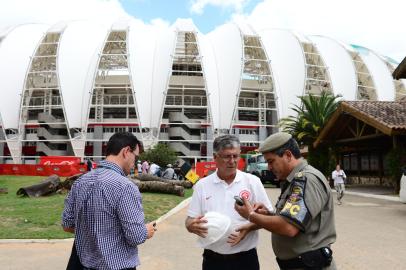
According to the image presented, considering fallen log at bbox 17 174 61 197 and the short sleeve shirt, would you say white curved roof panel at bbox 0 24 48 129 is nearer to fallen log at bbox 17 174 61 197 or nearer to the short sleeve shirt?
fallen log at bbox 17 174 61 197

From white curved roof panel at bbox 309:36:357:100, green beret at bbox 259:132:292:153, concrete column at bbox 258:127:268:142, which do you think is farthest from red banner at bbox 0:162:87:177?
white curved roof panel at bbox 309:36:357:100

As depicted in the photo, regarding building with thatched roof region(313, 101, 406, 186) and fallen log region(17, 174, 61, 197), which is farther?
building with thatched roof region(313, 101, 406, 186)

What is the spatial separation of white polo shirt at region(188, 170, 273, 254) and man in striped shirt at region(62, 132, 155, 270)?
2.16 ft

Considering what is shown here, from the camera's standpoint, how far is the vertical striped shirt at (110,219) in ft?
8.90

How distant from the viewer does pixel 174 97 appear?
66.7m

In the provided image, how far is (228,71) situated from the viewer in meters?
71.2

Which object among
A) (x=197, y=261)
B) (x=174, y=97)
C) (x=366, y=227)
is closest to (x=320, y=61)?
(x=174, y=97)

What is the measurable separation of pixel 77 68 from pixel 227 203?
70.3 metres

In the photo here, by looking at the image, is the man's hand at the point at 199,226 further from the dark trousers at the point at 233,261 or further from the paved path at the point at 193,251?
the paved path at the point at 193,251

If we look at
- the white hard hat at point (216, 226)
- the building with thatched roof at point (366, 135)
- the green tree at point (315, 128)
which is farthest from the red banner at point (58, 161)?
the white hard hat at point (216, 226)

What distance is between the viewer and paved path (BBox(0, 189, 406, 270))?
682 centimetres

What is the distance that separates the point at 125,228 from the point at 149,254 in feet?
17.5

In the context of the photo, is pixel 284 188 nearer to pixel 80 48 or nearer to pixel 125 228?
pixel 125 228

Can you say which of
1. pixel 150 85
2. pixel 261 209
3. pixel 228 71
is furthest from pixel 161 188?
pixel 228 71
